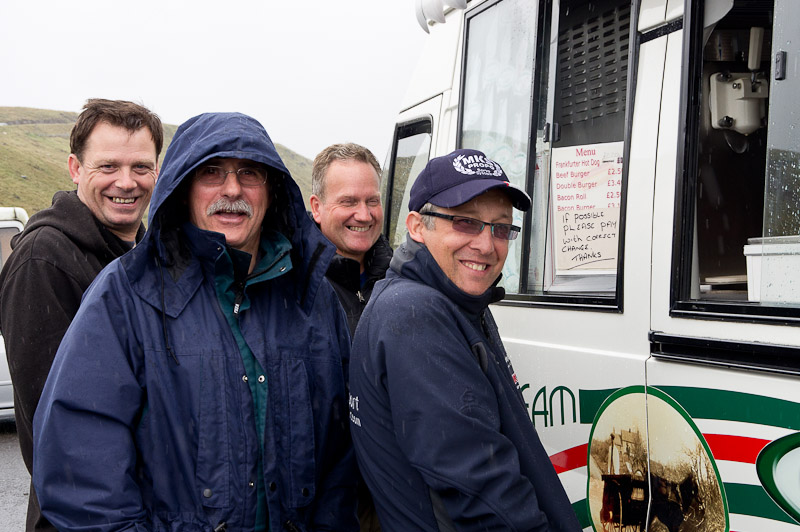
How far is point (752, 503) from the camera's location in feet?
7.21

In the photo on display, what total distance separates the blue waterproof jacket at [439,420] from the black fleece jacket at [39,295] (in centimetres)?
99

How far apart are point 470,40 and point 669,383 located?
2.23 meters

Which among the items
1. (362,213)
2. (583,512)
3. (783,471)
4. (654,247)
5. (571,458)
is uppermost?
(362,213)

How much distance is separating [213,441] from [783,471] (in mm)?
1547

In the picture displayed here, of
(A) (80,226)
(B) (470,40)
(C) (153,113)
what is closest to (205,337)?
(A) (80,226)

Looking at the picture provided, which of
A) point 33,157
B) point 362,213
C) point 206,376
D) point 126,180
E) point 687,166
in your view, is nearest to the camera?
point 206,376

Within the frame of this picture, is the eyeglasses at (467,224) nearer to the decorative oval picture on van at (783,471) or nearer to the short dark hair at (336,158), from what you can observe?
the decorative oval picture on van at (783,471)

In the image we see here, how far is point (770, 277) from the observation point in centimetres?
226

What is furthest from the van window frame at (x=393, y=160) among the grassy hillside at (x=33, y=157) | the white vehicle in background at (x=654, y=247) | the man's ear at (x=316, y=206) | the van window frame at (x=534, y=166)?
the grassy hillside at (x=33, y=157)

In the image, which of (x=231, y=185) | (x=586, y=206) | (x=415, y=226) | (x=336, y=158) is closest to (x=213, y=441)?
(x=231, y=185)

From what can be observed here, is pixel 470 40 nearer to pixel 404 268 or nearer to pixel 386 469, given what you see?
pixel 404 268

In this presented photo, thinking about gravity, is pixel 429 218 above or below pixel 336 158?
below

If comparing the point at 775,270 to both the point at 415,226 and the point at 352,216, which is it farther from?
the point at 352,216

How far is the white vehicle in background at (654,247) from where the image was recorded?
2.24m
